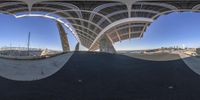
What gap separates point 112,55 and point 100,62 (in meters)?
0.15

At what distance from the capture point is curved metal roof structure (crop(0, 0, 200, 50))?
314cm

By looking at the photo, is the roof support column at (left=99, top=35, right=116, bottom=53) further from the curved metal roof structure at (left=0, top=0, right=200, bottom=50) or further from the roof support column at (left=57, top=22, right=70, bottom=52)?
the roof support column at (left=57, top=22, right=70, bottom=52)

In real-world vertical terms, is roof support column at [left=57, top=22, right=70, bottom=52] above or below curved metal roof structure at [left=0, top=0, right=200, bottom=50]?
below

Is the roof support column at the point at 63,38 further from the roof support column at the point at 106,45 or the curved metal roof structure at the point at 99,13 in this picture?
the roof support column at the point at 106,45

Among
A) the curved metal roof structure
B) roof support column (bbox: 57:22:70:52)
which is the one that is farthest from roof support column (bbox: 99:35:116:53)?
roof support column (bbox: 57:22:70:52)

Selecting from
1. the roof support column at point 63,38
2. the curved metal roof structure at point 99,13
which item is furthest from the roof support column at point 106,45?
the roof support column at point 63,38

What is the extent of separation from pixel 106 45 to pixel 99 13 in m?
0.36

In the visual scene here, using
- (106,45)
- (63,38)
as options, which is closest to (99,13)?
(106,45)

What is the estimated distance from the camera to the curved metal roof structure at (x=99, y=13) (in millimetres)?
3139

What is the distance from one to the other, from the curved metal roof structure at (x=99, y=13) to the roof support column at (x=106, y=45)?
0.04 m

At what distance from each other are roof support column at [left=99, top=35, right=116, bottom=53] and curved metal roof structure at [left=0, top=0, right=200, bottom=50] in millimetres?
36

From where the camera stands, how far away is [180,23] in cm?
326

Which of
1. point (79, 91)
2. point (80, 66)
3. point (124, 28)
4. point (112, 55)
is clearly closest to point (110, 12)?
point (124, 28)

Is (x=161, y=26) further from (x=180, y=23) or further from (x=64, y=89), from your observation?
(x=64, y=89)
